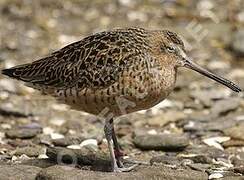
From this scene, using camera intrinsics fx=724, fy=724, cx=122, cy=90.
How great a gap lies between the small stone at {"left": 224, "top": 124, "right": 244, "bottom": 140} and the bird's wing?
2.28m

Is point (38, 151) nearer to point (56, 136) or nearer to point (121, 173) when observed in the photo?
point (56, 136)

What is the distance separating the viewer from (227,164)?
764cm

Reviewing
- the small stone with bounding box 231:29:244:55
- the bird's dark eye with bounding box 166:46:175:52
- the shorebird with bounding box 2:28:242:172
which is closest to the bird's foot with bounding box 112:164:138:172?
the shorebird with bounding box 2:28:242:172

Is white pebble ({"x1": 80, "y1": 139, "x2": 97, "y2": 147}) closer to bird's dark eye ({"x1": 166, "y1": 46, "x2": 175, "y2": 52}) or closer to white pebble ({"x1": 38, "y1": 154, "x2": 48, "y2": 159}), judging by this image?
white pebble ({"x1": 38, "y1": 154, "x2": 48, "y2": 159})

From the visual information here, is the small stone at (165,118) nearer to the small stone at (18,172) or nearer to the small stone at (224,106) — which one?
the small stone at (224,106)

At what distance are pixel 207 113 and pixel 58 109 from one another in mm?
1970

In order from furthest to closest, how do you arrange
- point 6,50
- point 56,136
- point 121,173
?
1. point 6,50
2. point 56,136
3. point 121,173

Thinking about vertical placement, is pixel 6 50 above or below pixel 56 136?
above

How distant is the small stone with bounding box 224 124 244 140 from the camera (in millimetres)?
8504

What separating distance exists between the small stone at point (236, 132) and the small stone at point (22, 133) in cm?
228

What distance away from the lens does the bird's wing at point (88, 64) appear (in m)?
6.71

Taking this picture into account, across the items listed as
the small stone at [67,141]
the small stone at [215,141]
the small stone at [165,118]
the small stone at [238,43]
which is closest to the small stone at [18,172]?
the small stone at [67,141]

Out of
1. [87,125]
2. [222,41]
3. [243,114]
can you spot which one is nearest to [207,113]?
[243,114]

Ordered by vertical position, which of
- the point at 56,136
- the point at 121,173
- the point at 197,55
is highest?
the point at 197,55
